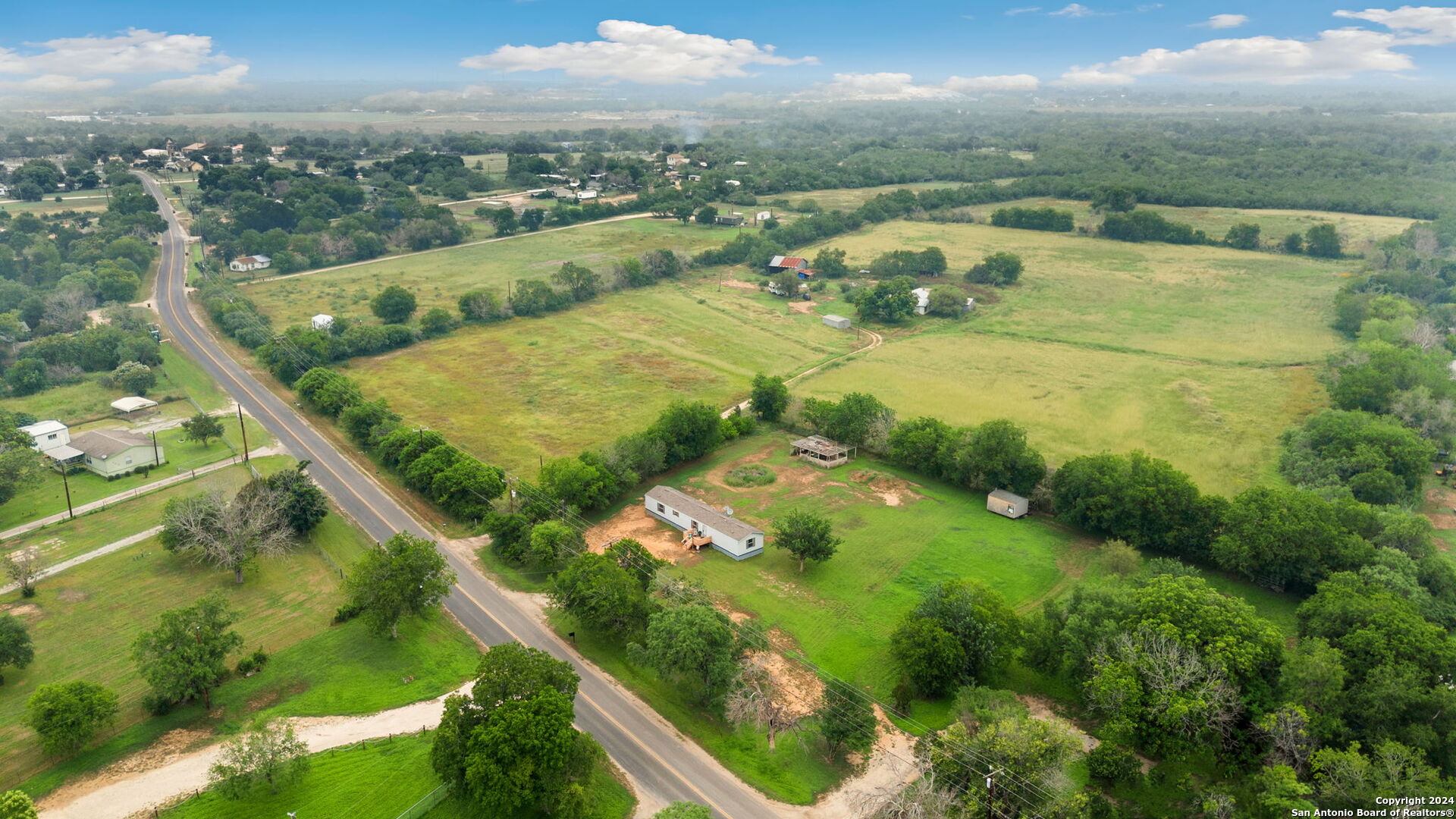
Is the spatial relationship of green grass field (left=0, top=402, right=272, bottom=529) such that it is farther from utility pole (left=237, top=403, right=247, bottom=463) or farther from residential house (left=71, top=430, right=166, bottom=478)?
residential house (left=71, top=430, right=166, bottom=478)

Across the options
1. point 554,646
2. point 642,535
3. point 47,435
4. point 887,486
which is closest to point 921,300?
point 887,486

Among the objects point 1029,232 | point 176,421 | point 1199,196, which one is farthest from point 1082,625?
point 1199,196

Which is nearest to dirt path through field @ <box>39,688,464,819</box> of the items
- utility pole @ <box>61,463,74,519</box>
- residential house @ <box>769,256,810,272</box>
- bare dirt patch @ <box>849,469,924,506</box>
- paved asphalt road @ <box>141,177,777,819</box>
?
paved asphalt road @ <box>141,177,777,819</box>

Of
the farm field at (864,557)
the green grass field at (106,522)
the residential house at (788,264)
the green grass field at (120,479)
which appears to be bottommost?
the farm field at (864,557)

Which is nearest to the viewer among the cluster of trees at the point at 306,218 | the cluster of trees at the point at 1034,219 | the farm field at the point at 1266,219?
the cluster of trees at the point at 306,218

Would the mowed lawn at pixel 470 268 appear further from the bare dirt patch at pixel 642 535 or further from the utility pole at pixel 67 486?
the bare dirt patch at pixel 642 535

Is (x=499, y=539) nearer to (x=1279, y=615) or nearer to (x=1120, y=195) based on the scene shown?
(x=1279, y=615)

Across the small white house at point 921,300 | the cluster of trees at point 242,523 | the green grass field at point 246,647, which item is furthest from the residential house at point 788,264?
the green grass field at point 246,647
